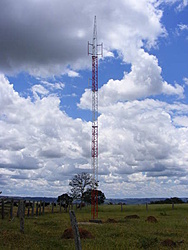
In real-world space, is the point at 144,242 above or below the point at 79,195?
below

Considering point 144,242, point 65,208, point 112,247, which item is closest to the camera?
point 112,247

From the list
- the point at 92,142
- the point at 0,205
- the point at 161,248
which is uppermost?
the point at 92,142

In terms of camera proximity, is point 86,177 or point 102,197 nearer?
point 86,177

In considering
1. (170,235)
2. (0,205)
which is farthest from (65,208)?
(170,235)

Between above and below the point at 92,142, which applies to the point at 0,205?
below

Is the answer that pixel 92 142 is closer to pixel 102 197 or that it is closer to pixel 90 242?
pixel 90 242

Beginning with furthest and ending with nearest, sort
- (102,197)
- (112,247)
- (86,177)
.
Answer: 1. (102,197)
2. (86,177)
3. (112,247)

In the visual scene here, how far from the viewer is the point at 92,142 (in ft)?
116

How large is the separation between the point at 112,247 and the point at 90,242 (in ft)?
6.17

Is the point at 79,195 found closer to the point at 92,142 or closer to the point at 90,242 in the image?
the point at 92,142

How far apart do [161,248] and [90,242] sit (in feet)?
11.7

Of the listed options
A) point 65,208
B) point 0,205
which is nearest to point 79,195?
point 65,208

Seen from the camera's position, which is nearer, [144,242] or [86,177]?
[144,242]

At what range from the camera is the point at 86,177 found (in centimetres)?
8781
